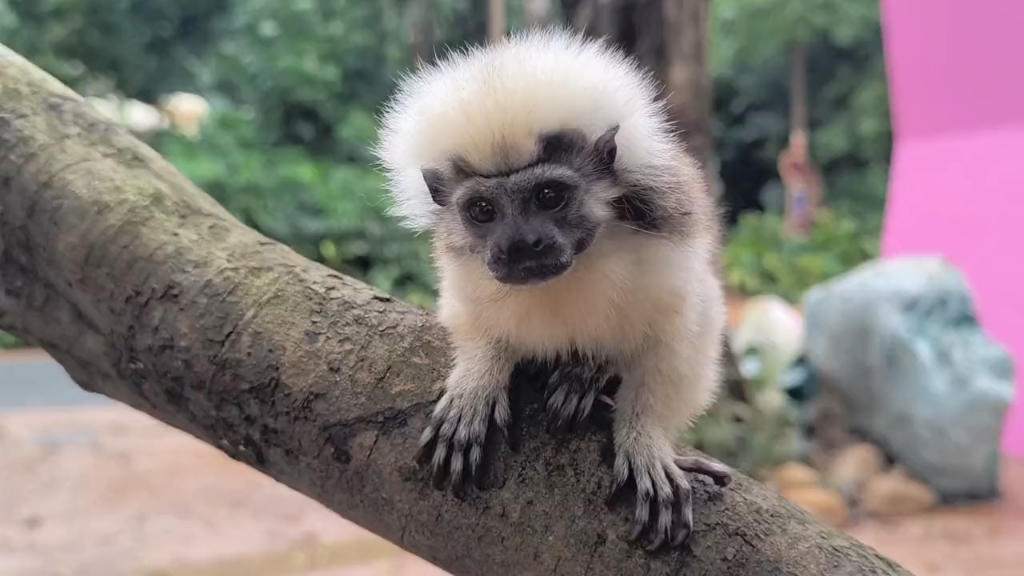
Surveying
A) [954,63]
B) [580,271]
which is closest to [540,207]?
[580,271]

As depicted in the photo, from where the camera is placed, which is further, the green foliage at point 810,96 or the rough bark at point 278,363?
the green foliage at point 810,96

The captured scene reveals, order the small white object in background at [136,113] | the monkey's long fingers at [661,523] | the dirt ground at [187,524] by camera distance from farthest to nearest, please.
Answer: the small white object in background at [136,113], the dirt ground at [187,524], the monkey's long fingers at [661,523]

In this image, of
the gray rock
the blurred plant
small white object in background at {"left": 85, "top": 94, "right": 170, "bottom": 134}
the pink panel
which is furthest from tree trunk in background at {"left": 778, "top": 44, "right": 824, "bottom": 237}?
small white object in background at {"left": 85, "top": 94, "right": 170, "bottom": 134}

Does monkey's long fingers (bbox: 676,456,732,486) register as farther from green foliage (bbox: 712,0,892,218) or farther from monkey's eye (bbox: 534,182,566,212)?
green foliage (bbox: 712,0,892,218)

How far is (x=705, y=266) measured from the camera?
1.75 metres

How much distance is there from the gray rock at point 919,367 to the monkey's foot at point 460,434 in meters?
4.15

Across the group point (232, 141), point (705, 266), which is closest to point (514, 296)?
point (705, 266)

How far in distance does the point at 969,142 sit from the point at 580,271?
4939 millimetres

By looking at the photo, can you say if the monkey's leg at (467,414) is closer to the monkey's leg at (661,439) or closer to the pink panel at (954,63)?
the monkey's leg at (661,439)

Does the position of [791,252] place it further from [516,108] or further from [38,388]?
[516,108]

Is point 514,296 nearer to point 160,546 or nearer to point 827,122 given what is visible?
point 160,546

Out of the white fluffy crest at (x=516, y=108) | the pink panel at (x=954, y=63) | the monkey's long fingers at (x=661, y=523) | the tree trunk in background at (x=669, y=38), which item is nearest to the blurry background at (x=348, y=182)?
the tree trunk in background at (x=669, y=38)

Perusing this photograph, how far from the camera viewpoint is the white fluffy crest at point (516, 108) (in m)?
1.54

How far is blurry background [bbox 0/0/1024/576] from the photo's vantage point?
13.6 feet
